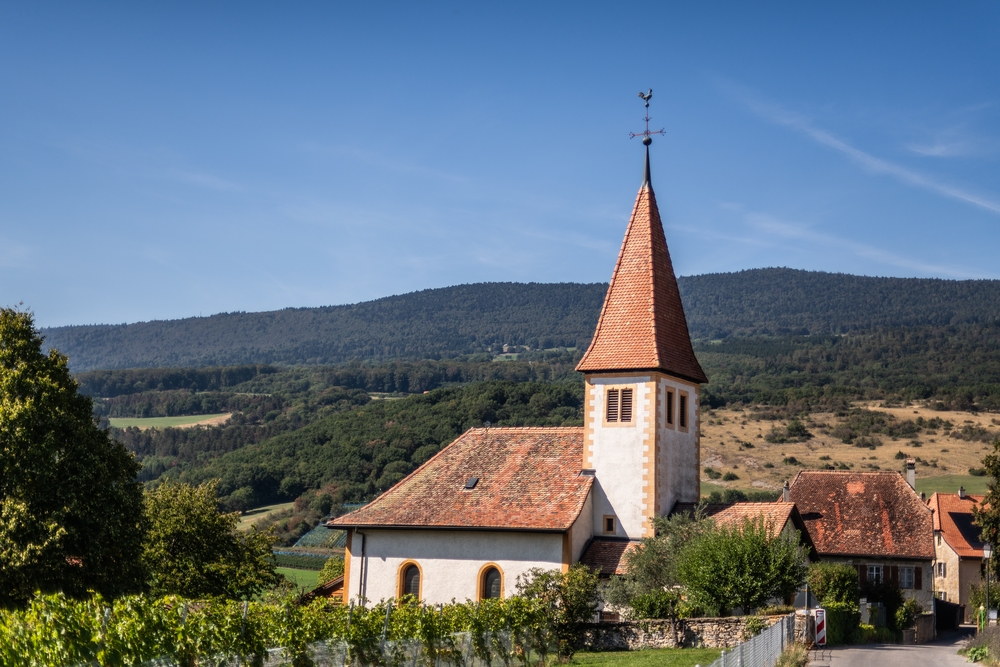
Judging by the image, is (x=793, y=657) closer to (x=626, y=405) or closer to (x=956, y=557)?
(x=626, y=405)

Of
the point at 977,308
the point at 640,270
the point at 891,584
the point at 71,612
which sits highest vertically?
the point at 977,308

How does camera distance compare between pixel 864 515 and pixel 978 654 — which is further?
pixel 864 515

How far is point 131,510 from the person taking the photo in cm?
3073

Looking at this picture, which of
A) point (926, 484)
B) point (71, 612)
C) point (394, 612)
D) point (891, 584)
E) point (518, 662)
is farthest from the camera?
point (926, 484)

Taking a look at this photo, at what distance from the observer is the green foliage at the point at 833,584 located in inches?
1666

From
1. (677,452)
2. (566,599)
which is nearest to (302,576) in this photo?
(677,452)

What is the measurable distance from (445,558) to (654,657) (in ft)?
36.7

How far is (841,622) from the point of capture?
128ft

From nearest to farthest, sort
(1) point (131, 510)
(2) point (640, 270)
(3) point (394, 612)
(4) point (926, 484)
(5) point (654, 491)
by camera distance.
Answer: (3) point (394, 612)
(1) point (131, 510)
(5) point (654, 491)
(2) point (640, 270)
(4) point (926, 484)

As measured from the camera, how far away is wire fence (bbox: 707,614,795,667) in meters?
19.7

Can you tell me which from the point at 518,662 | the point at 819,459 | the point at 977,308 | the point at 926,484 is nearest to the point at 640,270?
the point at 518,662

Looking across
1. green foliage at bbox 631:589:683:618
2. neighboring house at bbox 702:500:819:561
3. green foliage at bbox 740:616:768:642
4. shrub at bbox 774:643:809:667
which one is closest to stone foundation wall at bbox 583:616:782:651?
green foliage at bbox 740:616:768:642

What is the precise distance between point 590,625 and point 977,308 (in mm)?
148363

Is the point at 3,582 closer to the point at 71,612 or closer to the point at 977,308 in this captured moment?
the point at 71,612
